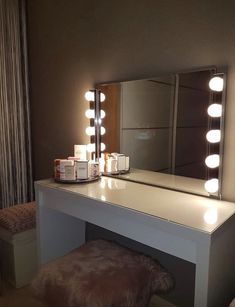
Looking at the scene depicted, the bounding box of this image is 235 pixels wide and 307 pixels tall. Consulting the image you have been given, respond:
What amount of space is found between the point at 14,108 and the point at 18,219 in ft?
3.37

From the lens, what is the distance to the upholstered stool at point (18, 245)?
5.31ft

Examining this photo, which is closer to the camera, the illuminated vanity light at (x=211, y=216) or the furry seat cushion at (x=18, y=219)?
the illuminated vanity light at (x=211, y=216)

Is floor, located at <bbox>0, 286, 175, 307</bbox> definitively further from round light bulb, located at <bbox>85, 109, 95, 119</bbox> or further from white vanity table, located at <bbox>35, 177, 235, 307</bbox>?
round light bulb, located at <bbox>85, 109, 95, 119</bbox>

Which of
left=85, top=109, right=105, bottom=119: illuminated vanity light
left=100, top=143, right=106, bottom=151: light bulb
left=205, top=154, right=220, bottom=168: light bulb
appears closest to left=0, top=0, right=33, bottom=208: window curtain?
left=85, top=109, right=105, bottom=119: illuminated vanity light

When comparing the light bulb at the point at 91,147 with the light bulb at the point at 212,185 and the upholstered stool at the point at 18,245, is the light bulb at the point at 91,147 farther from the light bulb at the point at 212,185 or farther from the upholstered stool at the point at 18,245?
the light bulb at the point at 212,185

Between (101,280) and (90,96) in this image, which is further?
(90,96)

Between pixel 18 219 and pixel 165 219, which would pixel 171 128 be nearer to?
pixel 165 219

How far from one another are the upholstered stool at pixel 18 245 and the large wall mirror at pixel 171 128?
690 mm

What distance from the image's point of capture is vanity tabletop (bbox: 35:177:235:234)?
97 cm

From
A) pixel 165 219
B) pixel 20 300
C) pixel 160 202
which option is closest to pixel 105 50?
pixel 160 202

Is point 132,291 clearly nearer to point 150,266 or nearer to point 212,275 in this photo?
point 150,266

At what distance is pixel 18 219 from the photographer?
1.63 m

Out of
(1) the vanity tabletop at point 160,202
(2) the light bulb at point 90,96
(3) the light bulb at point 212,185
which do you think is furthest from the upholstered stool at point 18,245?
(3) the light bulb at point 212,185

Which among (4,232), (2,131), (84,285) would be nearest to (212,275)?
(84,285)
